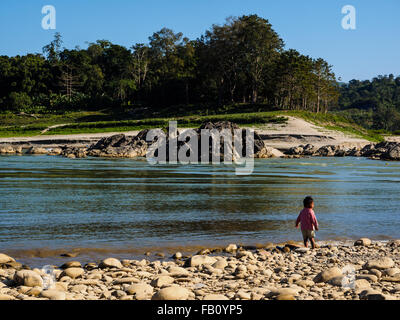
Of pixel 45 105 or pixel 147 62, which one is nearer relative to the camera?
pixel 45 105

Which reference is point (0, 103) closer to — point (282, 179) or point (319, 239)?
point (282, 179)

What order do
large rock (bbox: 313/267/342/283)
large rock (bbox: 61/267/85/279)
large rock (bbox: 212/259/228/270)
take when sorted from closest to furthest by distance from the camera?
large rock (bbox: 313/267/342/283) < large rock (bbox: 61/267/85/279) < large rock (bbox: 212/259/228/270)

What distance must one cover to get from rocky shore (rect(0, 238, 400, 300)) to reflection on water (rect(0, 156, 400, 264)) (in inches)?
84.5

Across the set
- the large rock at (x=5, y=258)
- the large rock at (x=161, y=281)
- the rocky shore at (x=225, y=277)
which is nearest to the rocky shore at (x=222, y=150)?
the rocky shore at (x=225, y=277)

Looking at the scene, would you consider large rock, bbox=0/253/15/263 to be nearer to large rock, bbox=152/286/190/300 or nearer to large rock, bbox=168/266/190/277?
large rock, bbox=168/266/190/277

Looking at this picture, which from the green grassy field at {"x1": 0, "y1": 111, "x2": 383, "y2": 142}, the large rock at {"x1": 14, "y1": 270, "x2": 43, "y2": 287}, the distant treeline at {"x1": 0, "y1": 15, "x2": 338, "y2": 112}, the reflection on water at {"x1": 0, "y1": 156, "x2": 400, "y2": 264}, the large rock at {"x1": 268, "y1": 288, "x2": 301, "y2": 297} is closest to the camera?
the large rock at {"x1": 268, "y1": 288, "x2": 301, "y2": 297}

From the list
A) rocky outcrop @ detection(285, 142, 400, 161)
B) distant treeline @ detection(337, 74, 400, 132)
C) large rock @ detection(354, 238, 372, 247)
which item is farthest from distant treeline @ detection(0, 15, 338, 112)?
large rock @ detection(354, 238, 372, 247)

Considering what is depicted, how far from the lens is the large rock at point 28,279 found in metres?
8.96

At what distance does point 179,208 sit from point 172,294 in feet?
37.1

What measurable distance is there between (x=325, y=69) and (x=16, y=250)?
280 ft

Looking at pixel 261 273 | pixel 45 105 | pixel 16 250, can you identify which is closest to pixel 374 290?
pixel 261 273

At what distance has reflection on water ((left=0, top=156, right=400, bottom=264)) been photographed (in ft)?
46.9

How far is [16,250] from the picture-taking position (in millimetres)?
12477

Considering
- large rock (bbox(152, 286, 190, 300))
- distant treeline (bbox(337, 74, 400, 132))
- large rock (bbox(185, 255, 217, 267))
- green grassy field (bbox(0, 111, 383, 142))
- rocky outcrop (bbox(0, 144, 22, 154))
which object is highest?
distant treeline (bbox(337, 74, 400, 132))
